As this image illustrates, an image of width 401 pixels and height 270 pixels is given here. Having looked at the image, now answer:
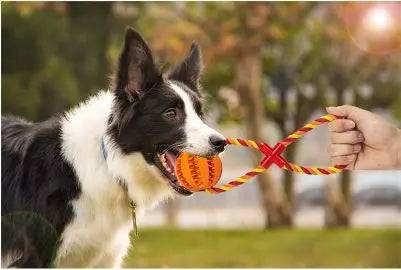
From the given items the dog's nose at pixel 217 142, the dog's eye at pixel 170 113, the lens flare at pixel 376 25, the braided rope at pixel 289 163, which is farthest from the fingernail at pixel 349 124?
the lens flare at pixel 376 25

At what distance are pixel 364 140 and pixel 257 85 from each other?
128 inches

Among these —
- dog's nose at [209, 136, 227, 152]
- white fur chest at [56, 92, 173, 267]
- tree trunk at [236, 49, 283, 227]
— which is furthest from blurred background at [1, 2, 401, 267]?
dog's nose at [209, 136, 227, 152]

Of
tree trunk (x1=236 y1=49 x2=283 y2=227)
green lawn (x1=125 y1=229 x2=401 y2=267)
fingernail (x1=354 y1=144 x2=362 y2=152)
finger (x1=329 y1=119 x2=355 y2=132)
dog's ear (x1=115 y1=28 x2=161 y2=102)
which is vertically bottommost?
green lawn (x1=125 y1=229 x2=401 y2=267)

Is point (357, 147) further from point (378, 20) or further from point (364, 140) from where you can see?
point (378, 20)

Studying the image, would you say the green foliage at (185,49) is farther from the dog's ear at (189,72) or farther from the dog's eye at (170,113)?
the dog's eye at (170,113)

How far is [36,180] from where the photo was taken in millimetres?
2320

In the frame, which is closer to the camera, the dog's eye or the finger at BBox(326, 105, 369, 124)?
the finger at BBox(326, 105, 369, 124)

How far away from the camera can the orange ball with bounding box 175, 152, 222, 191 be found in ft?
7.20

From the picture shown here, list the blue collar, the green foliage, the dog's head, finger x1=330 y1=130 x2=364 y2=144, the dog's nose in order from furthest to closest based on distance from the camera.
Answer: the green foliage, the blue collar, the dog's head, the dog's nose, finger x1=330 y1=130 x2=364 y2=144

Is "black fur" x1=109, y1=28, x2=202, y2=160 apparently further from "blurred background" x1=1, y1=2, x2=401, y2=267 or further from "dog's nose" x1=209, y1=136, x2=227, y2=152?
"blurred background" x1=1, y1=2, x2=401, y2=267

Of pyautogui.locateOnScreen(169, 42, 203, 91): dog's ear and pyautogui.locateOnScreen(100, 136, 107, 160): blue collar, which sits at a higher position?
pyautogui.locateOnScreen(169, 42, 203, 91): dog's ear

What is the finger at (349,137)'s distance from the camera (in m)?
1.91

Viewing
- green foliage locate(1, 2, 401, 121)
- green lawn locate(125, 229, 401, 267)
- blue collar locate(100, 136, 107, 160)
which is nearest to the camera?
blue collar locate(100, 136, 107, 160)

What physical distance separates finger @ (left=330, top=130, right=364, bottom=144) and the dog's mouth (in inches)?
22.4
